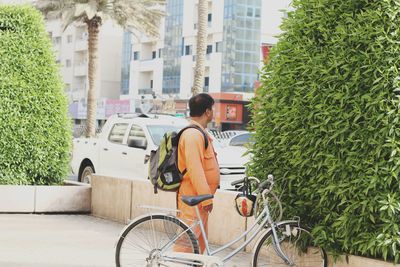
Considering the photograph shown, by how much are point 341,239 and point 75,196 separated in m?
6.99

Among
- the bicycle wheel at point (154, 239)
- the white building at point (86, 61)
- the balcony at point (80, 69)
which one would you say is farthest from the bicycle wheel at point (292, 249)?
the balcony at point (80, 69)

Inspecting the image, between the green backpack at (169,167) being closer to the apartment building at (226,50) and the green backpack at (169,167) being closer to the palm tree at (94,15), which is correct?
the palm tree at (94,15)

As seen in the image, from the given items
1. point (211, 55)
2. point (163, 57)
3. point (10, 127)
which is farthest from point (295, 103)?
point (163, 57)

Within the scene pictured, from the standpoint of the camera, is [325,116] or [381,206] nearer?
[381,206]

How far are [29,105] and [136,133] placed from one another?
13.2ft

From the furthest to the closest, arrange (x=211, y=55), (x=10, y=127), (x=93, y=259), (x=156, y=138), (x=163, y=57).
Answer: (x=163, y=57) < (x=211, y=55) < (x=156, y=138) < (x=10, y=127) < (x=93, y=259)

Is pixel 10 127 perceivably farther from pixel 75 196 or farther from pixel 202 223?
pixel 202 223

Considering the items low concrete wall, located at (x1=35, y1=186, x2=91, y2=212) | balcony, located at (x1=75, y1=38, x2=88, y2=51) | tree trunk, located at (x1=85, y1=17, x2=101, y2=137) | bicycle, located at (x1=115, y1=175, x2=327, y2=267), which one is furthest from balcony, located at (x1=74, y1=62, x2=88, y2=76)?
bicycle, located at (x1=115, y1=175, x2=327, y2=267)

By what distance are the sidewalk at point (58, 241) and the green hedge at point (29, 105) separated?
2.79 feet

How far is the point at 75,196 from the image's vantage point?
12508 millimetres

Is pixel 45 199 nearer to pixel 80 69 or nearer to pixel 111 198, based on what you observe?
pixel 111 198

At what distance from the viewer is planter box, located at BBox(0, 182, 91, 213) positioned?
1209 cm

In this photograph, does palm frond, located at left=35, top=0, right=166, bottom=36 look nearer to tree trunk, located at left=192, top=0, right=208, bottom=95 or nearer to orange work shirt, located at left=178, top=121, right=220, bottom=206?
tree trunk, located at left=192, top=0, right=208, bottom=95

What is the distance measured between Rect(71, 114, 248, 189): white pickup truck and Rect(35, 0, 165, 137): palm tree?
18537 mm
